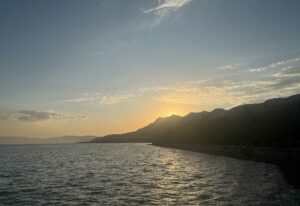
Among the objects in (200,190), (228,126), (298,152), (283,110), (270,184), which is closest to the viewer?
(200,190)

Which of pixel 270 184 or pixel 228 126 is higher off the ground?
pixel 228 126

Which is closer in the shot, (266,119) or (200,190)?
(200,190)

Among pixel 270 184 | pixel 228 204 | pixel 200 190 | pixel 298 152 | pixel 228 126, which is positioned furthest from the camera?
pixel 228 126

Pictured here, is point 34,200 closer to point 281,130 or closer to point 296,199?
point 296,199


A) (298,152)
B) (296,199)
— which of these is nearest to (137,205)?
(296,199)

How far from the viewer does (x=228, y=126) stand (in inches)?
6826

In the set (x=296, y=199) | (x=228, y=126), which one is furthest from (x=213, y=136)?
(x=296, y=199)

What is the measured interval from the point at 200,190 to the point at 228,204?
9960 millimetres

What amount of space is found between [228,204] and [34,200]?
18629 millimetres

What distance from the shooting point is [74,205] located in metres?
34.4

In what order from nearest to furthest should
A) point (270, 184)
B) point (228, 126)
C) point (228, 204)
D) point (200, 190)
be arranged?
point (228, 204) < point (200, 190) < point (270, 184) < point (228, 126)

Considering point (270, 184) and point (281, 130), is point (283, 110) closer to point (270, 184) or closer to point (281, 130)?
point (281, 130)

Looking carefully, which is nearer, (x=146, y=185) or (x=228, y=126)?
(x=146, y=185)

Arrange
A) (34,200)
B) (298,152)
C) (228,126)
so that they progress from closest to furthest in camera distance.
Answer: (34,200) < (298,152) < (228,126)
